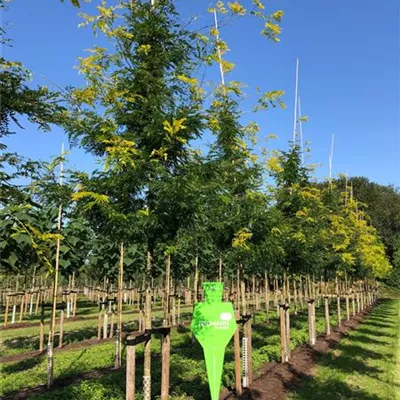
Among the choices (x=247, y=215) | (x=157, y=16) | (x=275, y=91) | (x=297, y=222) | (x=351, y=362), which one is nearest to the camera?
(x=157, y=16)

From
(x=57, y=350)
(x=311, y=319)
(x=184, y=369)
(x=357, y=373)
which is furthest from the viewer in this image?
(x=311, y=319)

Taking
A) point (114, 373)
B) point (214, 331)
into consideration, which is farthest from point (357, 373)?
point (214, 331)

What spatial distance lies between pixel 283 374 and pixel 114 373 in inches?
151

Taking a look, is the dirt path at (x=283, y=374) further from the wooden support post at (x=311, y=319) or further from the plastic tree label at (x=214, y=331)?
the plastic tree label at (x=214, y=331)

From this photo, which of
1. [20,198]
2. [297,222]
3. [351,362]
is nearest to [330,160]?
[297,222]

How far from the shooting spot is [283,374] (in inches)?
387

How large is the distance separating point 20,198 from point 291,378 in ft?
25.8

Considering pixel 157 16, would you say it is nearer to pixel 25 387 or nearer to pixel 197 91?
pixel 197 91

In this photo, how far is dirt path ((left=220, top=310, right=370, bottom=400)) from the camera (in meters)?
8.22

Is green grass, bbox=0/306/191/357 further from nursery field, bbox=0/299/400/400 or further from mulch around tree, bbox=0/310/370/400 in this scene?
mulch around tree, bbox=0/310/370/400

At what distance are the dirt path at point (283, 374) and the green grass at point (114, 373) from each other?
0.47 meters

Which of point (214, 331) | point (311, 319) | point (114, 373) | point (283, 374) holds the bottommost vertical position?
point (283, 374)

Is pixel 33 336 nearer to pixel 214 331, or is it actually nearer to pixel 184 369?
pixel 184 369

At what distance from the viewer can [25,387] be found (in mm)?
8750
